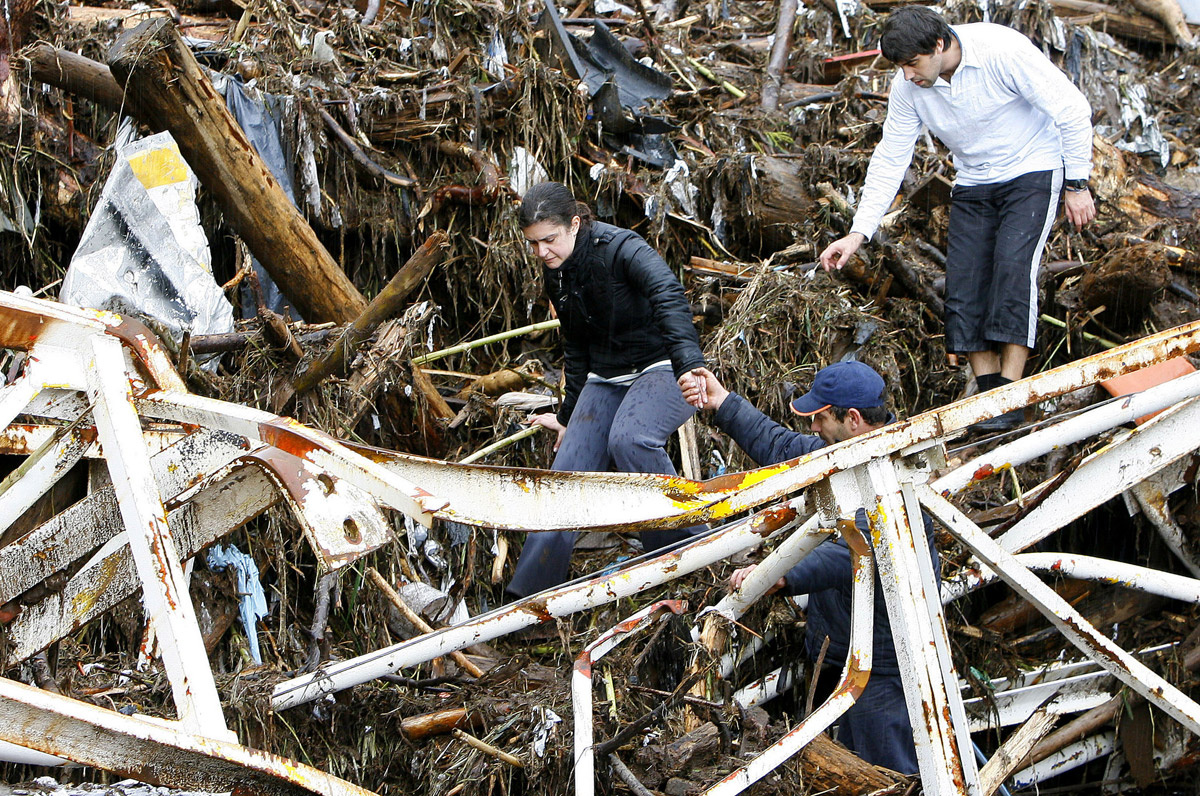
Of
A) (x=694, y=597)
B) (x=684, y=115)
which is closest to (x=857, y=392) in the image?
(x=694, y=597)

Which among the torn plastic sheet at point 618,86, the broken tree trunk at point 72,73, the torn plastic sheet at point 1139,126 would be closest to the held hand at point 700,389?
the torn plastic sheet at point 618,86

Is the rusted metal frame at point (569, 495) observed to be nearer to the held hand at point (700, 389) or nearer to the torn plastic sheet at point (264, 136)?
the held hand at point (700, 389)

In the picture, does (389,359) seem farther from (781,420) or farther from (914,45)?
(914,45)

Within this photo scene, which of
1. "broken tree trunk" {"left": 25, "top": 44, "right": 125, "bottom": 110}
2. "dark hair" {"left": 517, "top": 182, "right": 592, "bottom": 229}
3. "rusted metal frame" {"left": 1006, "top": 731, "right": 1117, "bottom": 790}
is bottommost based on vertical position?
"rusted metal frame" {"left": 1006, "top": 731, "right": 1117, "bottom": 790}

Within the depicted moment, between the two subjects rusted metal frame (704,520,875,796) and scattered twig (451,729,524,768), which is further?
scattered twig (451,729,524,768)

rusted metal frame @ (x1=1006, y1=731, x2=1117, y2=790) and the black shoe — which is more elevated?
the black shoe

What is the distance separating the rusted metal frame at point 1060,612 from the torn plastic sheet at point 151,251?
325 centimetres

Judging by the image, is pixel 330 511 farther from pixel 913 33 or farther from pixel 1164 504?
pixel 1164 504

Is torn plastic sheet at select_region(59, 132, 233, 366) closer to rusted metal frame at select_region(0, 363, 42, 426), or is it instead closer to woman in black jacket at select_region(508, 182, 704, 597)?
woman in black jacket at select_region(508, 182, 704, 597)

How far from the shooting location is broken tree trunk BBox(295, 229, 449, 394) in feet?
13.5

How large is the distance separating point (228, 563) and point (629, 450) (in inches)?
63.1

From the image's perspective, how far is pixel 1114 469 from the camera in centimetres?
334

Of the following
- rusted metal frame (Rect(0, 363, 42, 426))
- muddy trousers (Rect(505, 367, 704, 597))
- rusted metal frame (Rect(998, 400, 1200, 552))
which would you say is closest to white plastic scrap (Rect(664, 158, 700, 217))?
muddy trousers (Rect(505, 367, 704, 597))

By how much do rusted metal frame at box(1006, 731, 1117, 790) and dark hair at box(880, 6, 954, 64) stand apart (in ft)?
9.45
